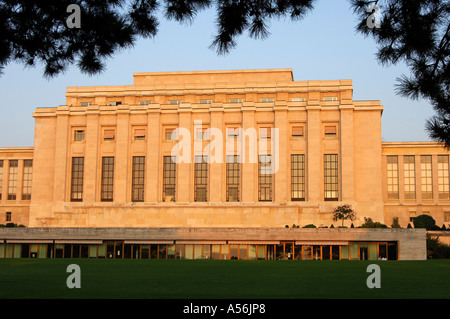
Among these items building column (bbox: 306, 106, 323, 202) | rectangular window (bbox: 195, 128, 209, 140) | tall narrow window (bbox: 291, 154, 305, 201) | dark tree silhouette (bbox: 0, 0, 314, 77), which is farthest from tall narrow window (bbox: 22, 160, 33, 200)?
dark tree silhouette (bbox: 0, 0, 314, 77)

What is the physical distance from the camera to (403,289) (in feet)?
55.9

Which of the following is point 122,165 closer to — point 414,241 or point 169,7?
point 414,241

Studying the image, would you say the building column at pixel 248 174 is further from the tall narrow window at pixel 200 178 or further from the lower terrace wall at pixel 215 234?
the lower terrace wall at pixel 215 234

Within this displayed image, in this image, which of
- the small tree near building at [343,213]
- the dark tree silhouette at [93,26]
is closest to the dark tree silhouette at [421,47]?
the dark tree silhouette at [93,26]

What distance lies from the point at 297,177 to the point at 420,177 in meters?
14.0

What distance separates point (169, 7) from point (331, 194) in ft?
175

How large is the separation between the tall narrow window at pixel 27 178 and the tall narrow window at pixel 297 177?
3070 cm

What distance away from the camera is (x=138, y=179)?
6475 centimetres

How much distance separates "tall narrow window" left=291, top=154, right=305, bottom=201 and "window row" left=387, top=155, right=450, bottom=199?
1039 centimetres

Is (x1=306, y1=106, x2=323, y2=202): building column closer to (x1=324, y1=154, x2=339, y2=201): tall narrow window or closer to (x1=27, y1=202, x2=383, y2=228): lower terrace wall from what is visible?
(x1=324, y1=154, x2=339, y2=201): tall narrow window

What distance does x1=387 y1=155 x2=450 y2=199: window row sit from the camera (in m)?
65.7

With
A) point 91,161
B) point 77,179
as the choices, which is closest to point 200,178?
point 91,161

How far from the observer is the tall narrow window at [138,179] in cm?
6419

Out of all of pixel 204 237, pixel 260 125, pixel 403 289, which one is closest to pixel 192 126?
pixel 260 125
